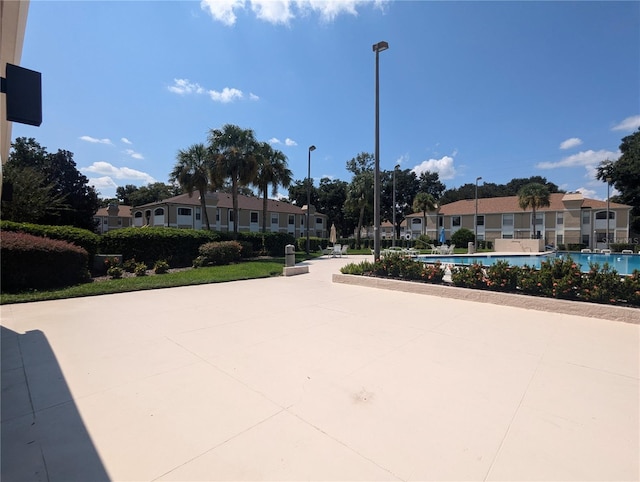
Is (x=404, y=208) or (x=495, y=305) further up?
(x=404, y=208)

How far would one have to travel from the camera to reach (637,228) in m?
45.7

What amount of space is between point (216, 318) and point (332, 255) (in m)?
18.7

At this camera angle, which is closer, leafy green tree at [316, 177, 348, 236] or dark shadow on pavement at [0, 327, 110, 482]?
dark shadow on pavement at [0, 327, 110, 482]

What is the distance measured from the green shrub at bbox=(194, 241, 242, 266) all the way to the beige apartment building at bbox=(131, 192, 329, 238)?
17299mm

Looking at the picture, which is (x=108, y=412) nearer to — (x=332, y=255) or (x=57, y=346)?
(x=57, y=346)

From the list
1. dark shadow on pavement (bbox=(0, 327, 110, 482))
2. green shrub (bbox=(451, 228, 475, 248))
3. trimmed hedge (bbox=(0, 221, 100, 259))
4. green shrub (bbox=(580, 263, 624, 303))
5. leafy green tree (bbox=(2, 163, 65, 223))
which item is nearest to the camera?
dark shadow on pavement (bbox=(0, 327, 110, 482))

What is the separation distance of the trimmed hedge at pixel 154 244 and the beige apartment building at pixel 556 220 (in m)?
40.0

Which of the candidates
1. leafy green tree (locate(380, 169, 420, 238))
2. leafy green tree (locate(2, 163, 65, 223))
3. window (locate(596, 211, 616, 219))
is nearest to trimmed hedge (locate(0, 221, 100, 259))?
leafy green tree (locate(2, 163, 65, 223))

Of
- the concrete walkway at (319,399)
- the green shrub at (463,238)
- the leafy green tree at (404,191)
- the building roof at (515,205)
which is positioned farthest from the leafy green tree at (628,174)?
the concrete walkway at (319,399)

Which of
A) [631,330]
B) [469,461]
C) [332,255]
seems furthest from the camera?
[332,255]

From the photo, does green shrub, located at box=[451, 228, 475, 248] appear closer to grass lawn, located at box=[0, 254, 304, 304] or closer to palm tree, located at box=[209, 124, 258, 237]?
palm tree, located at box=[209, 124, 258, 237]

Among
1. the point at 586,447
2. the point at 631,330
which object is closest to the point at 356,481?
the point at 586,447

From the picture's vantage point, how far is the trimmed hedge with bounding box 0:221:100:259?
34.0ft

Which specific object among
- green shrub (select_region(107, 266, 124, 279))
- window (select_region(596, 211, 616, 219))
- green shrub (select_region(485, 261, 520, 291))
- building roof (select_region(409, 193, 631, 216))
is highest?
building roof (select_region(409, 193, 631, 216))
